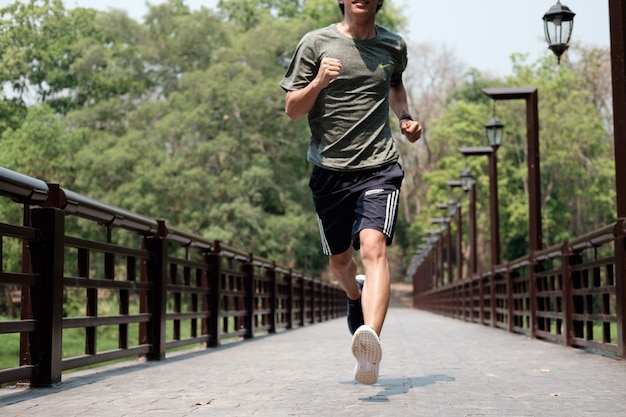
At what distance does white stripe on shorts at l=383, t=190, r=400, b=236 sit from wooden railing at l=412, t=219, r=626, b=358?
11.4 feet

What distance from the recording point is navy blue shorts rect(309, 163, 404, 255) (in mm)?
5441

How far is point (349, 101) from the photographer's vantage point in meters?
5.61

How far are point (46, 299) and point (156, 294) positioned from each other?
2834 millimetres

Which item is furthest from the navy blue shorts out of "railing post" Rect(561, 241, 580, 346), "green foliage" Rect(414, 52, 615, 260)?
"green foliage" Rect(414, 52, 615, 260)

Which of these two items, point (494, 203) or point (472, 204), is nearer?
point (494, 203)

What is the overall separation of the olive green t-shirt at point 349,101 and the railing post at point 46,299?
155 cm

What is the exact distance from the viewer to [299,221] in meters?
44.7

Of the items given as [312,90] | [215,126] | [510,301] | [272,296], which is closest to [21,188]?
[312,90]

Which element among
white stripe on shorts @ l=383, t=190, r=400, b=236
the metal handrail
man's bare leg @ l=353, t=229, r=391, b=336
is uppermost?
the metal handrail

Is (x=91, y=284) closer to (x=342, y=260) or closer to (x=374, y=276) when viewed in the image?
(x=342, y=260)

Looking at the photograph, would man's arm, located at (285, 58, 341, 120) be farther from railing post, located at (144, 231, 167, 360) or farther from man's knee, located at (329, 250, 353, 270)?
railing post, located at (144, 231, 167, 360)

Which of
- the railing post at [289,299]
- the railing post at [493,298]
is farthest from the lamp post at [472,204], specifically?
the railing post at [289,299]

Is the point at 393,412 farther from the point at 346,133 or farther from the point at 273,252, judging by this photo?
the point at 273,252

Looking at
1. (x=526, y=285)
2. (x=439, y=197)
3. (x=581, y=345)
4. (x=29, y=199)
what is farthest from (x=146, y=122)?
(x=29, y=199)
